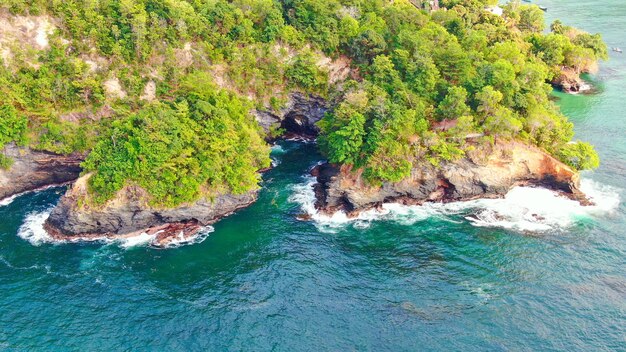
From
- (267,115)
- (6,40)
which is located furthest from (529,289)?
(6,40)

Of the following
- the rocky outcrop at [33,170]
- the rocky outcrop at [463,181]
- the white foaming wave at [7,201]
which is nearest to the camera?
the rocky outcrop at [463,181]

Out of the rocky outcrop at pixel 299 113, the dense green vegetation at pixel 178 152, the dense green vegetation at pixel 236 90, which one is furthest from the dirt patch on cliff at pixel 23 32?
the rocky outcrop at pixel 299 113

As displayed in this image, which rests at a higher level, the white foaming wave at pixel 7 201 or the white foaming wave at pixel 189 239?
the white foaming wave at pixel 7 201

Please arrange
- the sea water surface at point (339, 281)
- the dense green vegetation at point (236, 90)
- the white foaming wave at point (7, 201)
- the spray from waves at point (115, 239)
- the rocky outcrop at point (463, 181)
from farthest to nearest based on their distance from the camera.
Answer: the white foaming wave at point (7, 201), the rocky outcrop at point (463, 181), the dense green vegetation at point (236, 90), the spray from waves at point (115, 239), the sea water surface at point (339, 281)

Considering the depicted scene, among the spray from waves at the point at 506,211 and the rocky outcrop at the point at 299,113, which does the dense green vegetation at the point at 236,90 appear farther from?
the spray from waves at the point at 506,211

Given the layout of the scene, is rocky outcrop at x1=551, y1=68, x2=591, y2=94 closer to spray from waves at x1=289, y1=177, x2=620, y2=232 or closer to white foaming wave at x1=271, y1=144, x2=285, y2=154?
spray from waves at x1=289, y1=177, x2=620, y2=232

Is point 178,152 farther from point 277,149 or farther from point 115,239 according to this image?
point 277,149

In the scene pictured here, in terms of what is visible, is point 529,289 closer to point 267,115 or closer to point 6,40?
point 267,115
